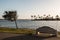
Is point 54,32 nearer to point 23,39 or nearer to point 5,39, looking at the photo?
point 23,39

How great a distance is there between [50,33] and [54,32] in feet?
1.27

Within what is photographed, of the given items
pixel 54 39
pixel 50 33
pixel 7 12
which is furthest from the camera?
pixel 7 12

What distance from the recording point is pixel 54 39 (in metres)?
13.5

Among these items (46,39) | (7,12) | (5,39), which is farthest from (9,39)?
(7,12)

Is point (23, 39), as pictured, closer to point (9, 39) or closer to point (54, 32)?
point (9, 39)

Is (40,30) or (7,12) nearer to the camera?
(40,30)

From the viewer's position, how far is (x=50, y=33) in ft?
47.2

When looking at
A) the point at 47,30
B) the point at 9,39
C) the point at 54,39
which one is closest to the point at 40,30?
the point at 47,30

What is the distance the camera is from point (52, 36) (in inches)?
574

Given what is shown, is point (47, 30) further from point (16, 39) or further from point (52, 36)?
point (16, 39)

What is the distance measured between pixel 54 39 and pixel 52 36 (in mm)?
1117

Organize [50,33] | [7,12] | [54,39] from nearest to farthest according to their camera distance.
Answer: [54,39] → [50,33] → [7,12]

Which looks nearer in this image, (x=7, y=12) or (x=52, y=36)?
(x=52, y=36)

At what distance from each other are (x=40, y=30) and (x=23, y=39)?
1.66m
